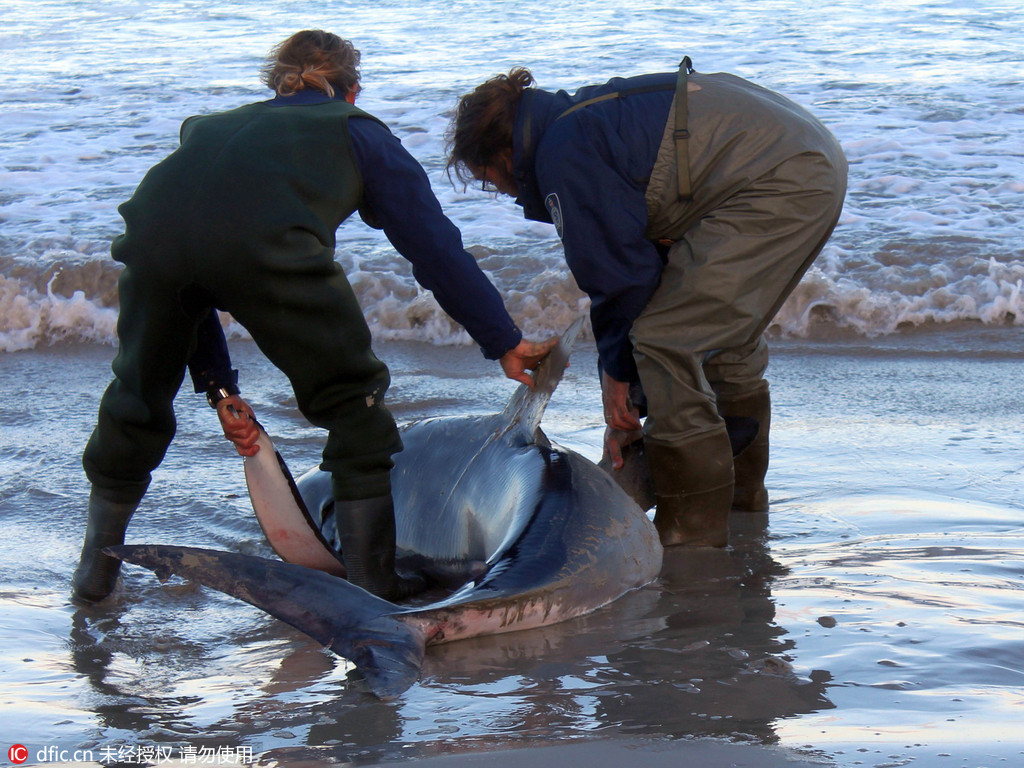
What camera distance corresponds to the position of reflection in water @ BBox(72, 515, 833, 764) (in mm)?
2045

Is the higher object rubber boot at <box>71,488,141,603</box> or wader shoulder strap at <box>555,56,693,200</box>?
wader shoulder strap at <box>555,56,693,200</box>

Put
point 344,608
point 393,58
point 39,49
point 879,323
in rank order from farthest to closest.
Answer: point 39,49
point 393,58
point 879,323
point 344,608

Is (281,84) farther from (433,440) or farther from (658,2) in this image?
(658,2)

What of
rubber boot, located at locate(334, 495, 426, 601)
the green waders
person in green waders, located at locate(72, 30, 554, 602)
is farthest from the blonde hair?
rubber boot, located at locate(334, 495, 426, 601)

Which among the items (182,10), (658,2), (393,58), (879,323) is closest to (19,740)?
(879,323)

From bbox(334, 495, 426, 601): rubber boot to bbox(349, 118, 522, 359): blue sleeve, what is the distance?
24.0 inches

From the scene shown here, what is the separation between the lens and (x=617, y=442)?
371 cm

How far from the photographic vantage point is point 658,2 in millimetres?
18062

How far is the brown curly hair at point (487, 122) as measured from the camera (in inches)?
131

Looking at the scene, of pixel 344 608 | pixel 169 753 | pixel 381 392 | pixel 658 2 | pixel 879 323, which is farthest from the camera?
pixel 658 2

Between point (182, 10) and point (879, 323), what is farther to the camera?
point (182, 10)

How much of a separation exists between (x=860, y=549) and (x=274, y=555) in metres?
1.93

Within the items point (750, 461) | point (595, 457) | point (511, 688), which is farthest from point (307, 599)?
point (595, 457)

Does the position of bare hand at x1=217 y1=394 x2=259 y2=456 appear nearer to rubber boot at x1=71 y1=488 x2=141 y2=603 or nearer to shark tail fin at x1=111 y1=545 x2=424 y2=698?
rubber boot at x1=71 y1=488 x2=141 y2=603
